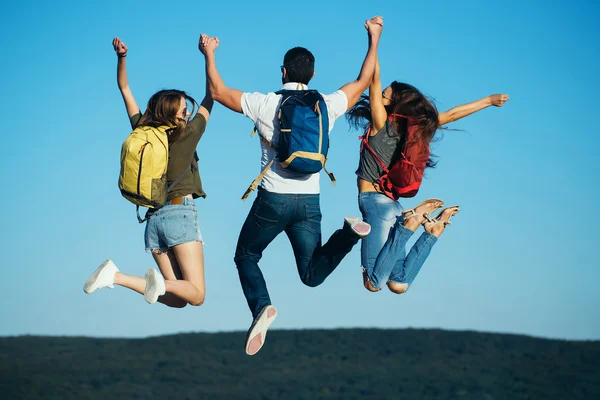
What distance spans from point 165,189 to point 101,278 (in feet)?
4.24

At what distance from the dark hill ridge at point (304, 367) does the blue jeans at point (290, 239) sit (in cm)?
17067

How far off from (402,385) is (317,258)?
180m

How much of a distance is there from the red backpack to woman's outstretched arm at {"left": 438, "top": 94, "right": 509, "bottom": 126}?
551mm

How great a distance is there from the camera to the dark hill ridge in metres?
180

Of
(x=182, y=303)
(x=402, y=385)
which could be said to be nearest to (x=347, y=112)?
(x=182, y=303)

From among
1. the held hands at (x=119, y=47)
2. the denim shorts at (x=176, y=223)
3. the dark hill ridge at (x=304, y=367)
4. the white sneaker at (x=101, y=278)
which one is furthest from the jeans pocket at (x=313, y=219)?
the dark hill ridge at (x=304, y=367)

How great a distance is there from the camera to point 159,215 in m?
11.0

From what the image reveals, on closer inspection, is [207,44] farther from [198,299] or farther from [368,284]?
[368,284]

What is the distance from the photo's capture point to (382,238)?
11633 mm

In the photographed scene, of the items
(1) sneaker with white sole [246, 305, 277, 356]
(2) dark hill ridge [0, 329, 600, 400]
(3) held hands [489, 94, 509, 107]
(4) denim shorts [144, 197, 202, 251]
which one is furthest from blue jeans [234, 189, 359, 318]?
(2) dark hill ridge [0, 329, 600, 400]

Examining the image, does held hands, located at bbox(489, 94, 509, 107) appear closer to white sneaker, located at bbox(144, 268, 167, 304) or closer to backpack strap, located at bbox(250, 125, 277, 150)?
backpack strap, located at bbox(250, 125, 277, 150)

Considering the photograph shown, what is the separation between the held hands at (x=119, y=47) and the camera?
11.4m

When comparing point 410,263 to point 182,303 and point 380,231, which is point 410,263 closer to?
point 380,231

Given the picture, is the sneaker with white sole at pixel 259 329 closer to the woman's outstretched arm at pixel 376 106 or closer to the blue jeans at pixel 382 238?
the blue jeans at pixel 382 238
